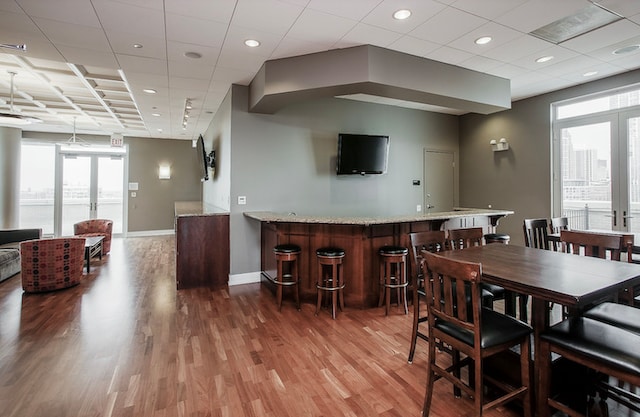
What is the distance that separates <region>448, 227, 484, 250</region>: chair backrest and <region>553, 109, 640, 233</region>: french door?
341 cm

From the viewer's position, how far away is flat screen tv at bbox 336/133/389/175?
542 centimetres

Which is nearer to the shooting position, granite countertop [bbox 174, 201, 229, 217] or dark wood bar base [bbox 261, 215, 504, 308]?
dark wood bar base [bbox 261, 215, 504, 308]

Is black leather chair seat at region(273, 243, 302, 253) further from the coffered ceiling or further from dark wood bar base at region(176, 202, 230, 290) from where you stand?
the coffered ceiling

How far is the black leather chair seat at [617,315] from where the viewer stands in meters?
1.85

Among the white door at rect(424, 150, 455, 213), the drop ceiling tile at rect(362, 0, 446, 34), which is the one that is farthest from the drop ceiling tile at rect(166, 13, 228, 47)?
the white door at rect(424, 150, 455, 213)

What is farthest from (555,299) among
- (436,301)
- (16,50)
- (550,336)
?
(16,50)

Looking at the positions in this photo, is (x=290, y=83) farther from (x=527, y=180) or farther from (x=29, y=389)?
(x=527, y=180)

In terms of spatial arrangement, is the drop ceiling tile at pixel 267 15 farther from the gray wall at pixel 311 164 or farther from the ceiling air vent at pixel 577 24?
the ceiling air vent at pixel 577 24

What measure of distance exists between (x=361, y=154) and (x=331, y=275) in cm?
254

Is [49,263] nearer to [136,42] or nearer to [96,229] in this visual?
[96,229]

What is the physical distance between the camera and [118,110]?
6602 mm

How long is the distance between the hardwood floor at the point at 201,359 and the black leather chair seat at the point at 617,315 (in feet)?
2.66

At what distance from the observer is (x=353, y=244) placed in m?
3.78

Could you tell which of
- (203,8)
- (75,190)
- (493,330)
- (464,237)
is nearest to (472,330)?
(493,330)
